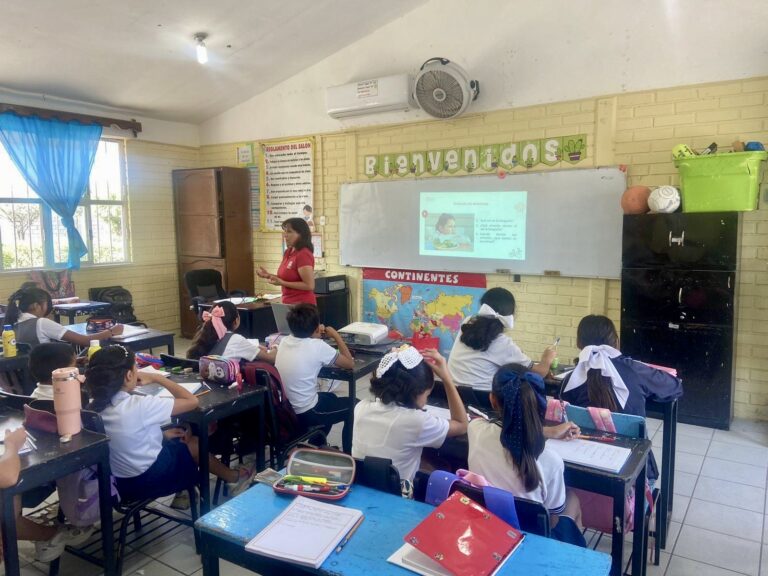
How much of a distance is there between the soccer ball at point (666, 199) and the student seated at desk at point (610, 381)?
182 cm

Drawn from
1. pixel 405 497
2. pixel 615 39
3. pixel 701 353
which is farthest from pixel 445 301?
pixel 405 497

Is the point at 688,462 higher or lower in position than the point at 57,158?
lower

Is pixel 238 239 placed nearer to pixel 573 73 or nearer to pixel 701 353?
pixel 573 73

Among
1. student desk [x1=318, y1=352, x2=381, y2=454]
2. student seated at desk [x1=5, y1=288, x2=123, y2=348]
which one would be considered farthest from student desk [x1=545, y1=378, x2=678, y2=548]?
student seated at desk [x1=5, y1=288, x2=123, y2=348]

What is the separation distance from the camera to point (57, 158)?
226 inches

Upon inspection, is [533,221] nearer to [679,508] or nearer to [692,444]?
[692,444]

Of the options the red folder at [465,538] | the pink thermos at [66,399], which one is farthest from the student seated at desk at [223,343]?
the red folder at [465,538]

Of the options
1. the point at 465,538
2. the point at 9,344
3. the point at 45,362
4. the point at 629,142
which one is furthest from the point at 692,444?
the point at 9,344

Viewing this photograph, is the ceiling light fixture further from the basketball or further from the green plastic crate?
the green plastic crate

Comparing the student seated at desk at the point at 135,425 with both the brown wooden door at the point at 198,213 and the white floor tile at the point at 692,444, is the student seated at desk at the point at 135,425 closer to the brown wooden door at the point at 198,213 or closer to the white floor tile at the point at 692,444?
the white floor tile at the point at 692,444

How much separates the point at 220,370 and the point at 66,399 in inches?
32.5

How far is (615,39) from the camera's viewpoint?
4.36 metres

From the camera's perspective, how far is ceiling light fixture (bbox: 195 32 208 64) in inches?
189

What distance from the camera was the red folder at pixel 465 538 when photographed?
1.23m
